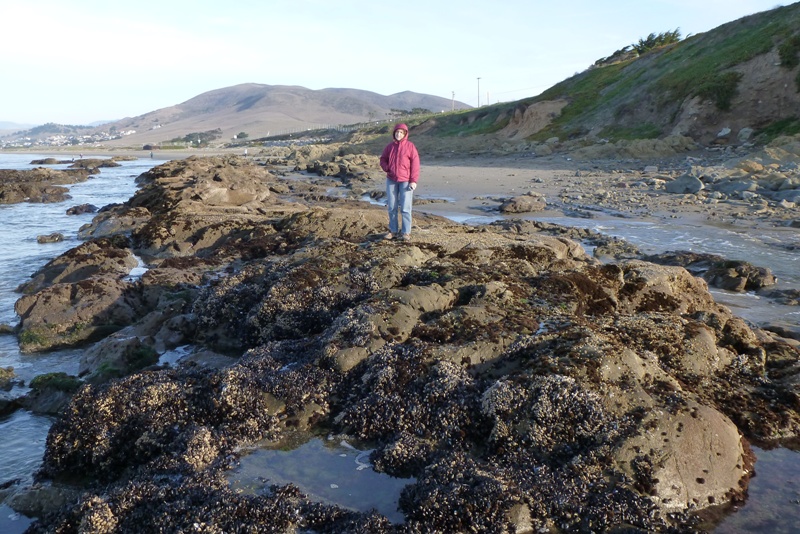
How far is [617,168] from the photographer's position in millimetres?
27000

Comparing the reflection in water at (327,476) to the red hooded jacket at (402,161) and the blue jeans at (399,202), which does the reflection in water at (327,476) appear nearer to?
the blue jeans at (399,202)

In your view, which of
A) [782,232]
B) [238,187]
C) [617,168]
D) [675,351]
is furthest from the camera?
[617,168]

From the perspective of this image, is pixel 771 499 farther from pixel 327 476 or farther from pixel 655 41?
pixel 655 41

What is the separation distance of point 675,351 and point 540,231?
885 cm

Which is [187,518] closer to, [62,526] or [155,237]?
[62,526]

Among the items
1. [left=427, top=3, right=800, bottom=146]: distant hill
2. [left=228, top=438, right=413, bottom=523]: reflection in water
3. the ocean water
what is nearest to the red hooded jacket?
the ocean water

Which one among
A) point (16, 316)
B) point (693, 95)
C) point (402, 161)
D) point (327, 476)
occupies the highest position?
point (693, 95)

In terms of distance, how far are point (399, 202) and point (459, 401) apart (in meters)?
6.11

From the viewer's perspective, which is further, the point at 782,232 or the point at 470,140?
the point at 470,140

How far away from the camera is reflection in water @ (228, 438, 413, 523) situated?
4.16 meters

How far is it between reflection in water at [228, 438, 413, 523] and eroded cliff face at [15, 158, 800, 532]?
15 centimetres

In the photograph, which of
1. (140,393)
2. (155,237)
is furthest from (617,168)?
(140,393)

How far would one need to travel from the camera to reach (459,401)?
4.87m

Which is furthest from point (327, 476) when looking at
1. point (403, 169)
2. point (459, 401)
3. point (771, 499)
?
point (403, 169)
